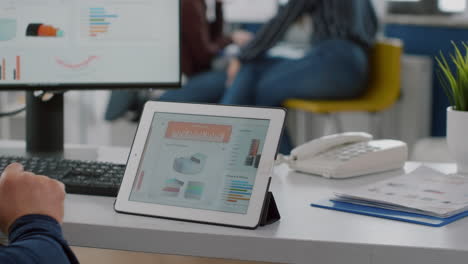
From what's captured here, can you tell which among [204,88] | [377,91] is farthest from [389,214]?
[204,88]

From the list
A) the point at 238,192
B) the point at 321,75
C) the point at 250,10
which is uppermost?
the point at 250,10

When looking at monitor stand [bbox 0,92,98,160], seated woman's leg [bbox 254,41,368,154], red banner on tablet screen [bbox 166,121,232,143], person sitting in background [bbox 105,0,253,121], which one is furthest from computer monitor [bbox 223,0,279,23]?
red banner on tablet screen [bbox 166,121,232,143]

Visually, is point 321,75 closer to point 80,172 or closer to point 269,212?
point 80,172

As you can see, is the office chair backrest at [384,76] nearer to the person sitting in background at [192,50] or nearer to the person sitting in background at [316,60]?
the person sitting in background at [316,60]

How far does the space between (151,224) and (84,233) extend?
0.10 m

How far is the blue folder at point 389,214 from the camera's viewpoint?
1209 mm

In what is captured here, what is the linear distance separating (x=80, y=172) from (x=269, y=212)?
403 millimetres

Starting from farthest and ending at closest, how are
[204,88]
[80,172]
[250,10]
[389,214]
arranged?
[250,10] < [204,88] < [80,172] < [389,214]

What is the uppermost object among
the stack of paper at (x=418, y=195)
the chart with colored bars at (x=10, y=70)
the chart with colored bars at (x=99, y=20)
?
the chart with colored bars at (x=99, y=20)

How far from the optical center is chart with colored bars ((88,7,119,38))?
1.67 metres

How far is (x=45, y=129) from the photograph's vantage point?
1717mm

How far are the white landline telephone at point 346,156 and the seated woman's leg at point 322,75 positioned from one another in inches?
79.2

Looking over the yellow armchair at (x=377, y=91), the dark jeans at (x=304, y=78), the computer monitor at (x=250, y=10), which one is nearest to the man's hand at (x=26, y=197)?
the dark jeans at (x=304, y=78)

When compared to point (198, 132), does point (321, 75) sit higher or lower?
lower
